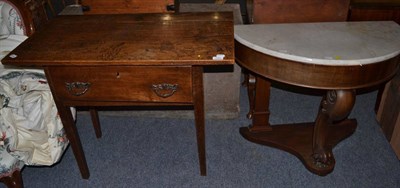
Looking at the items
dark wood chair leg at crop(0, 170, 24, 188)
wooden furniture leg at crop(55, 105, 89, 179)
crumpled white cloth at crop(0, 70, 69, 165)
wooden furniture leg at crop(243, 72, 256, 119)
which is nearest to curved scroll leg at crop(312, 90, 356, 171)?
wooden furniture leg at crop(243, 72, 256, 119)

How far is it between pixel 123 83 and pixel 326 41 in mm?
896

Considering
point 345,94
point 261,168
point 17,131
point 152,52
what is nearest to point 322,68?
point 345,94

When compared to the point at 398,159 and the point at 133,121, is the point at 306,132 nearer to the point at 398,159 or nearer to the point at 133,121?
the point at 398,159

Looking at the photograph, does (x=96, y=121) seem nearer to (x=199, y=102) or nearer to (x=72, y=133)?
(x=72, y=133)

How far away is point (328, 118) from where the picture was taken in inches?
67.6

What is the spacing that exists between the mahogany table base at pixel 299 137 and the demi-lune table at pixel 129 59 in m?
0.59

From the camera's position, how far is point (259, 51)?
1.46 metres

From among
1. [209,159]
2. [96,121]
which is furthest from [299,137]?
[96,121]

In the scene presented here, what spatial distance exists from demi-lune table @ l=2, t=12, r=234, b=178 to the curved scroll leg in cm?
55

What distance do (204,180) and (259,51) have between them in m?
0.83

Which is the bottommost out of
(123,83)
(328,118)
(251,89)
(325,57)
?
(251,89)

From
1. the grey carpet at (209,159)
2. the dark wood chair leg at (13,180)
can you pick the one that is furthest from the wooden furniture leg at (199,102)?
the dark wood chair leg at (13,180)

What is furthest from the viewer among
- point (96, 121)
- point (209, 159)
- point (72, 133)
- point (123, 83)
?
point (96, 121)

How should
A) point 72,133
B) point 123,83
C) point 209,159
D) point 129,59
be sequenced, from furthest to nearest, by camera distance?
point 209,159, point 72,133, point 123,83, point 129,59
